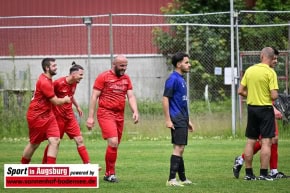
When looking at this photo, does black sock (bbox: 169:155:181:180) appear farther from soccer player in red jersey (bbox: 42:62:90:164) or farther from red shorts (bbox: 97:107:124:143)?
soccer player in red jersey (bbox: 42:62:90:164)

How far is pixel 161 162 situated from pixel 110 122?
3.41m

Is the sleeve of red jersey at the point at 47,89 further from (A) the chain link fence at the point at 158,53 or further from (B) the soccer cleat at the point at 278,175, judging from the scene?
(A) the chain link fence at the point at 158,53

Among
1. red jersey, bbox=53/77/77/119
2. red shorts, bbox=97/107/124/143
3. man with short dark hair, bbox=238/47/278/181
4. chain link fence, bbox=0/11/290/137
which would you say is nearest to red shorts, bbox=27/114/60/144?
red shorts, bbox=97/107/124/143

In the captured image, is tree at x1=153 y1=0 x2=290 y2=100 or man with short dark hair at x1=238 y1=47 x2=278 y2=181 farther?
tree at x1=153 y1=0 x2=290 y2=100

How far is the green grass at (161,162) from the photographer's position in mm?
13844

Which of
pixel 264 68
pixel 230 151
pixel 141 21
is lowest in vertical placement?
pixel 230 151

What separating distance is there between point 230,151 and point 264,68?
585cm

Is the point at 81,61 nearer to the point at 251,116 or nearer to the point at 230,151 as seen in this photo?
the point at 230,151

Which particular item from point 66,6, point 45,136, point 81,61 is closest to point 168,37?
point 81,61

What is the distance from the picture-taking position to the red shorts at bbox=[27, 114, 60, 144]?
50.1ft

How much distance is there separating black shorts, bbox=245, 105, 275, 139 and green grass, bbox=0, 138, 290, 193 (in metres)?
0.74

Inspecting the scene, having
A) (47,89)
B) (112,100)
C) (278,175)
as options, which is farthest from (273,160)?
(47,89)

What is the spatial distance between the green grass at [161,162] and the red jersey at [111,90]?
3.93 feet

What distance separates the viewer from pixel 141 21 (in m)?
28.7
